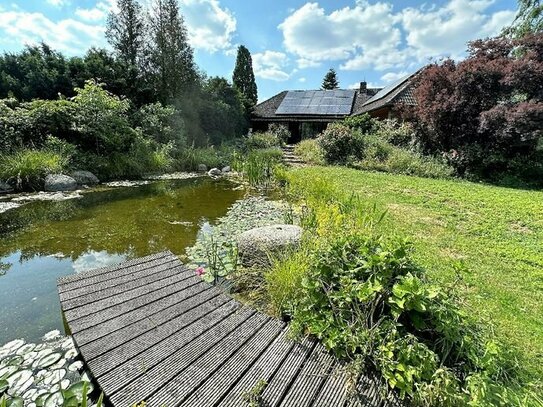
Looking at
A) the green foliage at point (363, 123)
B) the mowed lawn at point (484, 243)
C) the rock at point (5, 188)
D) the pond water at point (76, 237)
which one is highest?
the green foliage at point (363, 123)

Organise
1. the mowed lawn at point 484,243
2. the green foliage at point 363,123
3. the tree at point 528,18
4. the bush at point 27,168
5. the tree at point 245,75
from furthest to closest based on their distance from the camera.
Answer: the tree at point 245,75
the green foliage at point 363,123
the tree at point 528,18
the bush at point 27,168
the mowed lawn at point 484,243

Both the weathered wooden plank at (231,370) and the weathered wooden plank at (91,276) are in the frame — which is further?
the weathered wooden plank at (91,276)

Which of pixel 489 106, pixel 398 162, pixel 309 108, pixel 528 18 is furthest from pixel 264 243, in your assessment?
pixel 309 108

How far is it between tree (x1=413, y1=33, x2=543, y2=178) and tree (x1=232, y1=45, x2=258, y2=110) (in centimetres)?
1881

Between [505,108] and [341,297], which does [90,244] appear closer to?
[341,297]

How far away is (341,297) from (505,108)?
10.9 m

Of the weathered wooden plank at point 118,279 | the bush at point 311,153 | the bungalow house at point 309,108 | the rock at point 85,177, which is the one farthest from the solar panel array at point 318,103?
the weathered wooden plank at point 118,279

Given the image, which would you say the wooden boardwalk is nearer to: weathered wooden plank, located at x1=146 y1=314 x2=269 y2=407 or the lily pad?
weathered wooden plank, located at x1=146 y1=314 x2=269 y2=407

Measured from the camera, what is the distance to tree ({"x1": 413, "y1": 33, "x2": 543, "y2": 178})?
926 cm

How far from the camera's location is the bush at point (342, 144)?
12.1m

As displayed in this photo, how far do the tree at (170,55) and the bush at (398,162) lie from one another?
1093cm

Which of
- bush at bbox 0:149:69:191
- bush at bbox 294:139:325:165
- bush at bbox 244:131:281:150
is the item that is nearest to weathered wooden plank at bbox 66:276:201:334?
bush at bbox 0:149:69:191

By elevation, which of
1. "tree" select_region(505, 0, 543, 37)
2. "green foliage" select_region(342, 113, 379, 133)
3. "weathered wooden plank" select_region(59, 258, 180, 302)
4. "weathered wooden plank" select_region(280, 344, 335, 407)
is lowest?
Answer: "weathered wooden plank" select_region(280, 344, 335, 407)

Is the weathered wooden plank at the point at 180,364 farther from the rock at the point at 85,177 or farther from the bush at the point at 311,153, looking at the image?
the bush at the point at 311,153
